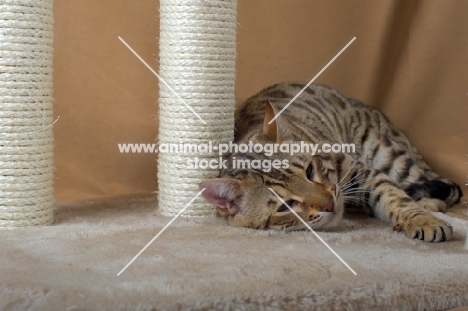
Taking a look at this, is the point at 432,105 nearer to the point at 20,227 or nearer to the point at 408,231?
the point at 408,231

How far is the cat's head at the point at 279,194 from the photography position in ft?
5.50

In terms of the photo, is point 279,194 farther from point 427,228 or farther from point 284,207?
point 427,228

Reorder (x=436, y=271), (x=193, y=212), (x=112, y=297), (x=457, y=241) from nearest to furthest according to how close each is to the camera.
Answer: (x=112, y=297), (x=436, y=271), (x=457, y=241), (x=193, y=212)

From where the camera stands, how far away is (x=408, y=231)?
168 centimetres

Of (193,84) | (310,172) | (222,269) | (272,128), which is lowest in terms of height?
(222,269)

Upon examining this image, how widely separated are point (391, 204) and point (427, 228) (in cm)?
24

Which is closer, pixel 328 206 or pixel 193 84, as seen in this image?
pixel 328 206

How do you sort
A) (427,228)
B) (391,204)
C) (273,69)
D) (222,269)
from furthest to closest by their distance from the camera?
(273,69)
(391,204)
(427,228)
(222,269)

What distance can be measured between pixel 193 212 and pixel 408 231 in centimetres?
64

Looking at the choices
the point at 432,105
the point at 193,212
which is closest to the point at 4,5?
the point at 193,212

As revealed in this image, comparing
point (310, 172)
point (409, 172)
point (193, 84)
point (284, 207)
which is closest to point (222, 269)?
point (284, 207)

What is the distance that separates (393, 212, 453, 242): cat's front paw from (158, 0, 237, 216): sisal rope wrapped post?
596mm

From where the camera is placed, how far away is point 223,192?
174cm

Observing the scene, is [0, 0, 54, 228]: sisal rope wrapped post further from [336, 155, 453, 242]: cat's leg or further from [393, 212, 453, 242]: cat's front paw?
[393, 212, 453, 242]: cat's front paw
